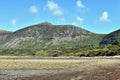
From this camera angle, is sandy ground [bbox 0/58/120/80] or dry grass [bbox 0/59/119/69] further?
dry grass [bbox 0/59/119/69]

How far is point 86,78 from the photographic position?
31.6 metres

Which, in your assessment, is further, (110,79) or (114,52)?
(114,52)

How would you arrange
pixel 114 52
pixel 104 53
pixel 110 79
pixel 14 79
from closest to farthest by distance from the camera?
pixel 110 79, pixel 14 79, pixel 114 52, pixel 104 53

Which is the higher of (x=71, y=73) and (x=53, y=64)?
(x=53, y=64)

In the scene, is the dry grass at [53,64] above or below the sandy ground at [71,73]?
above

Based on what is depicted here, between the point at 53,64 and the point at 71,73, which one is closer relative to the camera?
the point at 71,73

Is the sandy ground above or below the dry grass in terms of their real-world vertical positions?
below

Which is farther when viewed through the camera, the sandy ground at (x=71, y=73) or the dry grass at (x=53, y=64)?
the dry grass at (x=53, y=64)

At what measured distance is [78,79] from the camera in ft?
104

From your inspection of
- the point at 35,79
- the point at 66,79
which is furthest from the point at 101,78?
the point at 35,79

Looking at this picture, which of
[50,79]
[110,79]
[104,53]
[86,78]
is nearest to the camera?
[110,79]

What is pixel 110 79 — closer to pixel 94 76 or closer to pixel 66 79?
pixel 94 76

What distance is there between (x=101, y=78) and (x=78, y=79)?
2.43m

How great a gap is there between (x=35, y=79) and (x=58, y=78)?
284 cm
